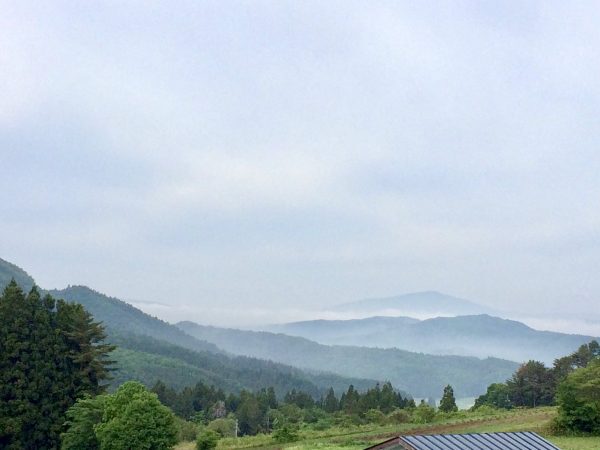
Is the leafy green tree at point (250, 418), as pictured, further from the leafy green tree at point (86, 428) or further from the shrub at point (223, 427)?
the leafy green tree at point (86, 428)

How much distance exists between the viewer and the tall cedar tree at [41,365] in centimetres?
6112

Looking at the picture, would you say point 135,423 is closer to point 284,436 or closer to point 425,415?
point 284,436

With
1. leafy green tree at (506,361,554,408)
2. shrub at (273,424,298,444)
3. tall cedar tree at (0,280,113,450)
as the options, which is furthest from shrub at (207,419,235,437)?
leafy green tree at (506,361,554,408)

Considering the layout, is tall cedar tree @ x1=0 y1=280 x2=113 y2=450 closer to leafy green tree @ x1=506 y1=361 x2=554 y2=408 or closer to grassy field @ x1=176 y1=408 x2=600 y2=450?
grassy field @ x1=176 y1=408 x2=600 y2=450

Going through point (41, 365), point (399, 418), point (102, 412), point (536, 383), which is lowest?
point (102, 412)

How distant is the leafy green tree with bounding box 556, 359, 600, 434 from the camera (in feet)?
181

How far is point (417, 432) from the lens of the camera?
58.2 meters

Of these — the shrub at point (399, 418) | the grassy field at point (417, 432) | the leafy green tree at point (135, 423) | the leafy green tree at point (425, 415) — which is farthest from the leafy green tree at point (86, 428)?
the shrub at point (399, 418)

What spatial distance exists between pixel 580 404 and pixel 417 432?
14302 mm

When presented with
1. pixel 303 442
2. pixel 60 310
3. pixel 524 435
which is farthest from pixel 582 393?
pixel 60 310

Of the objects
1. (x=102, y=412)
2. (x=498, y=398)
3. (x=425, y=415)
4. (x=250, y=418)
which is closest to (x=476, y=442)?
(x=102, y=412)

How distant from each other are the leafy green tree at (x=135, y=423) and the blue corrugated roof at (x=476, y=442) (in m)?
29.4

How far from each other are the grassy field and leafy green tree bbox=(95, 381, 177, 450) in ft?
34.1

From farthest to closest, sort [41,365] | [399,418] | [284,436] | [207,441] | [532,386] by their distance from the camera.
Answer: [532,386] → [399,418] → [41,365] → [284,436] → [207,441]
